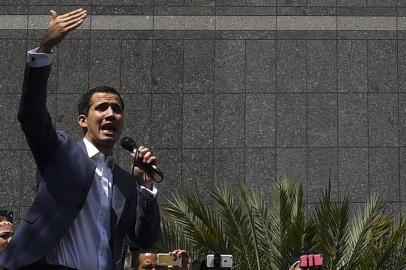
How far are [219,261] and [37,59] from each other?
3.32 metres

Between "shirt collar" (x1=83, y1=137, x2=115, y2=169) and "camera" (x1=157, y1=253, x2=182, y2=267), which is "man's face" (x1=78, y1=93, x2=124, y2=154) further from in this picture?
"camera" (x1=157, y1=253, x2=182, y2=267)

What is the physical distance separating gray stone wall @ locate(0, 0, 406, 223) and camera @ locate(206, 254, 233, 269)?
3871 mm

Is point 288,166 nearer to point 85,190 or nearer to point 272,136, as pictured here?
point 272,136

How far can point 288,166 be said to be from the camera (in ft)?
35.8

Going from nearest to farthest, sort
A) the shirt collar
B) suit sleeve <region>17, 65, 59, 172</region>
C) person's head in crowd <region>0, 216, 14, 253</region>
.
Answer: suit sleeve <region>17, 65, 59, 172</region> < the shirt collar < person's head in crowd <region>0, 216, 14, 253</region>

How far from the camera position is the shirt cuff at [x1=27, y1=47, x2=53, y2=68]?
3889 millimetres

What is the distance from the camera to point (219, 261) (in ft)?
22.7

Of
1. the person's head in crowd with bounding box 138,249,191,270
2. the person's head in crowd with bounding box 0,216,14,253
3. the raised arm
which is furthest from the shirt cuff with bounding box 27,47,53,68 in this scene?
the person's head in crowd with bounding box 138,249,191,270

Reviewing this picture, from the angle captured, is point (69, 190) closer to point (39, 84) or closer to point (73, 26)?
point (39, 84)

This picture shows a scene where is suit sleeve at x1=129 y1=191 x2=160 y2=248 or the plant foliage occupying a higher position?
suit sleeve at x1=129 y1=191 x2=160 y2=248

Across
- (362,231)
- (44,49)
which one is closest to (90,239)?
(44,49)

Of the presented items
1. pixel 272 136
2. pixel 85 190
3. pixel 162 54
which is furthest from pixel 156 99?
pixel 85 190

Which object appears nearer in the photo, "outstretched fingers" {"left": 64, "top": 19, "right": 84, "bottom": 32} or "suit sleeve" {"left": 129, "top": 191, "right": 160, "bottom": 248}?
"outstretched fingers" {"left": 64, "top": 19, "right": 84, "bottom": 32}

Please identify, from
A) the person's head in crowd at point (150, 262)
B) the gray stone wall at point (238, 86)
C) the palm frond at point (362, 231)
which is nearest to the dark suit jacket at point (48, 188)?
the person's head in crowd at point (150, 262)
